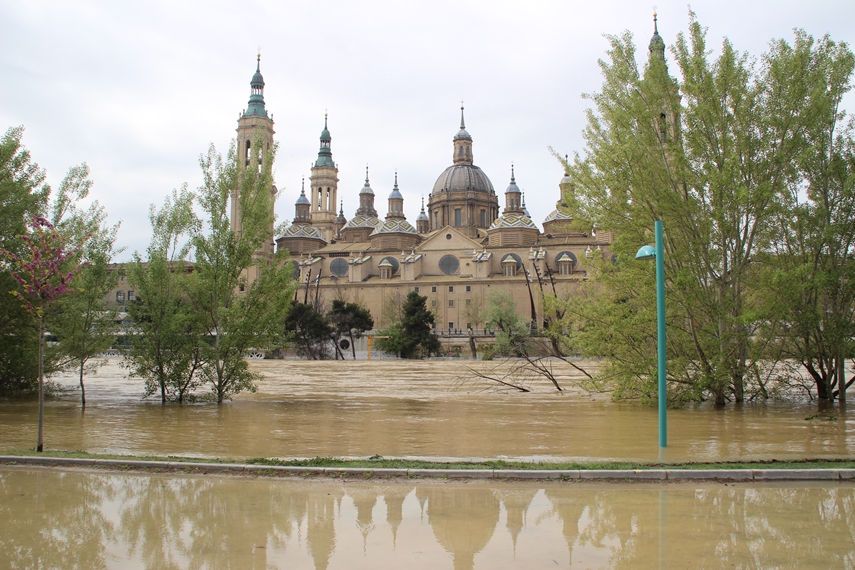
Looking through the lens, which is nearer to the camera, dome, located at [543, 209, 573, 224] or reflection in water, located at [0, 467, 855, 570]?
reflection in water, located at [0, 467, 855, 570]

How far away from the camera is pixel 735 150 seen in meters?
15.3

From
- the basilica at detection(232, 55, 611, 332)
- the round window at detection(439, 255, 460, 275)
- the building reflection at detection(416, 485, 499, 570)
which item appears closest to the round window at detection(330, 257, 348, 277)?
the basilica at detection(232, 55, 611, 332)

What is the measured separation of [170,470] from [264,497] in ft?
6.09

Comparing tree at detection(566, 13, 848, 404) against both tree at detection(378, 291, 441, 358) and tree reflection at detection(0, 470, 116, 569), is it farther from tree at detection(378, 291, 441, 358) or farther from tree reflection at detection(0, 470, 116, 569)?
tree at detection(378, 291, 441, 358)

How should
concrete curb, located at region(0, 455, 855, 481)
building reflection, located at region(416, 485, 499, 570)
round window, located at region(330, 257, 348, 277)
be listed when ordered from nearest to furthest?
building reflection, located at region(416, 485, 499, 570) < concrete curb, located at region(0, 455, 855, 481) < round window, located at region(330, 257, 348, 277)

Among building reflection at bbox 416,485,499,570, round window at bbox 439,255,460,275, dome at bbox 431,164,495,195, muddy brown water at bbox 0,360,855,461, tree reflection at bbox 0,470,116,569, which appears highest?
dome at bbox 431,164,495,195

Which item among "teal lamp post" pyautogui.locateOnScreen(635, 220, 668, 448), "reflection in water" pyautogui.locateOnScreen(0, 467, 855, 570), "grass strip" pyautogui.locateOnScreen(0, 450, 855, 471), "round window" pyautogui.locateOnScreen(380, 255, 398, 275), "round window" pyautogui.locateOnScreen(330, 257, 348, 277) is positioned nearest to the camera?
"reflection in water" pyautogui.locateOnScreen(0, 467, 855, 570)

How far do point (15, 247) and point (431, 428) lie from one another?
11.9 meters

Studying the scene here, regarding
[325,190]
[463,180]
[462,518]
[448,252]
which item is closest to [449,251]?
[448,252]

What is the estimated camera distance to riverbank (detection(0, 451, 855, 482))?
6828 millimetres

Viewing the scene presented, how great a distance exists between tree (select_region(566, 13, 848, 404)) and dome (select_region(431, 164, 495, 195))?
63.0m


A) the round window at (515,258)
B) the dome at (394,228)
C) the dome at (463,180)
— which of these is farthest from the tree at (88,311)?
the dome at (463,180)

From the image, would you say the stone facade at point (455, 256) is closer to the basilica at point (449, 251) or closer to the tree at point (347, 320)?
the basilica at point (449, 251)

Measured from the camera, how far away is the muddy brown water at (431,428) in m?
9.51
